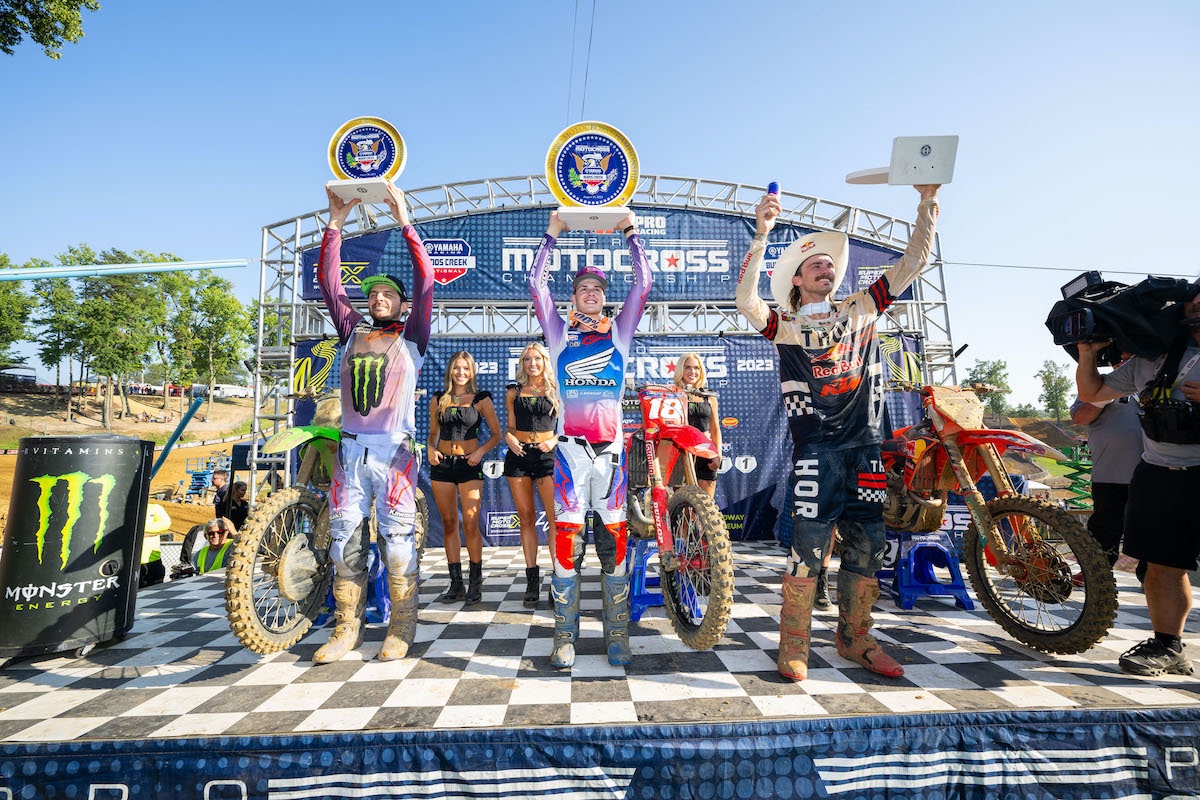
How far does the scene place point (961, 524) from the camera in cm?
481

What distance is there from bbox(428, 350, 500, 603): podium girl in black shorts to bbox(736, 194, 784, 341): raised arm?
6.94 feet

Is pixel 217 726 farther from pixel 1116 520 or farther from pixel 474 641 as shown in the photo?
pixel 1116 520

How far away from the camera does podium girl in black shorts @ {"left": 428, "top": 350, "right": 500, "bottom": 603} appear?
3.83m

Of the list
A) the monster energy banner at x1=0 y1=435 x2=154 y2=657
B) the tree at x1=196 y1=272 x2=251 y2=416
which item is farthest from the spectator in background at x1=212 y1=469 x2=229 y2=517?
the tree at x1=196 y1=272 x2=251 y2=416

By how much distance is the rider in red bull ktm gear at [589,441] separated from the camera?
265 centimetres

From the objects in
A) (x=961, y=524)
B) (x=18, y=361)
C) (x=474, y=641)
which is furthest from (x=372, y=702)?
(x=18, y=361)

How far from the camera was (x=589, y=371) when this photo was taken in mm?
2812

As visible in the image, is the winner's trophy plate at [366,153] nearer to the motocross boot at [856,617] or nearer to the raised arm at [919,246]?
the raised arm at [919,246]

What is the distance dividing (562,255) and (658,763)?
21.2 ft

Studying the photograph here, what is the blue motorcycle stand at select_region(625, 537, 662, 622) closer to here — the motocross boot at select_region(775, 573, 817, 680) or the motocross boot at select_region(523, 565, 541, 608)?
the motocross boot at select_region(523, 565, 541, 608)

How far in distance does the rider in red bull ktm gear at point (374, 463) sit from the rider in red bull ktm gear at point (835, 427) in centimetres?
205

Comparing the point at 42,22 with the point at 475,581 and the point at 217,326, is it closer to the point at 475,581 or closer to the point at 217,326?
the point at 475,581

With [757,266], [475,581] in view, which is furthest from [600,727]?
[475,581]

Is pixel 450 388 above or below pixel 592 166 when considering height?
below
